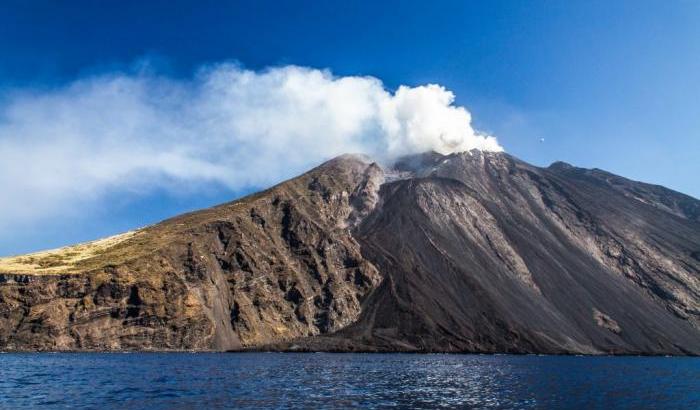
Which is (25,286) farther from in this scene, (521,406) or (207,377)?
(521,406)

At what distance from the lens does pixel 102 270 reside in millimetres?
175000

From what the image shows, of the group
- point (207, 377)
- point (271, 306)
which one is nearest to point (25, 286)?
Answer: point (271, 306)

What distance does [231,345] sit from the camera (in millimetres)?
174625

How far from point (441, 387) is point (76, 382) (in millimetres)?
41453

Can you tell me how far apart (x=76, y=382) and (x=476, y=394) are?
43901 millimetres

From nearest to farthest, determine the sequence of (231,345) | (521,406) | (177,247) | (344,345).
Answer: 1. (521,406)
2. (231,345)
3. (344,345)
4. (177,247)

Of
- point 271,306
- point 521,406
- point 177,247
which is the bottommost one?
point 521,406

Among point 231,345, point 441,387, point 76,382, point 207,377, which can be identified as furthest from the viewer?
point 231,345

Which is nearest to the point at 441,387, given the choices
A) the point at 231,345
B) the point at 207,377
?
the point at 207,377

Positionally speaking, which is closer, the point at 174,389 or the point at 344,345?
the point at 174,389

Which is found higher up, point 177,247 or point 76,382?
point 177,247

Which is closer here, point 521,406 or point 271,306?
point 521,406

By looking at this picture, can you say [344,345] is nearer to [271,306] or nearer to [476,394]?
[271,306]

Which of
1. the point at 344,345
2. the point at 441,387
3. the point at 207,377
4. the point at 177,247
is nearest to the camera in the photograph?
the point at 441,387
